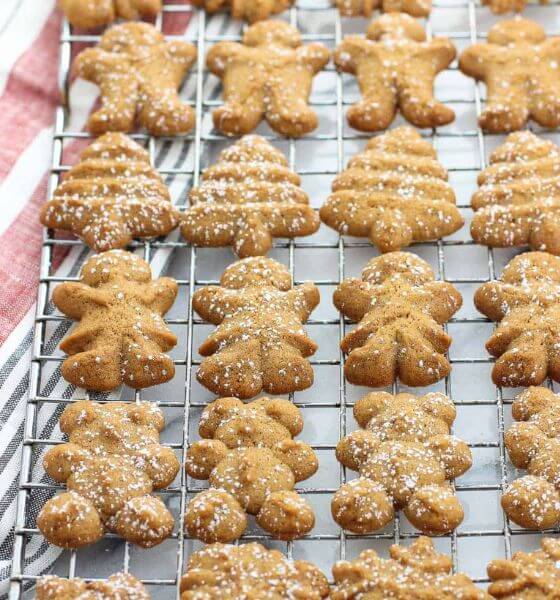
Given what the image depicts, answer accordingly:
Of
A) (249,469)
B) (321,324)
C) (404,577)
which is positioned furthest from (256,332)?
(404,577)

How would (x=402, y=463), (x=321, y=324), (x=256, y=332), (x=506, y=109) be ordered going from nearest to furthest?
1. (x=402, y=463)
2. (x=256, y=332)
3. (x=321, y=324)
4. (x=506, y=109)

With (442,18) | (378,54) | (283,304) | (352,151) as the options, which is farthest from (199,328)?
(442,18)

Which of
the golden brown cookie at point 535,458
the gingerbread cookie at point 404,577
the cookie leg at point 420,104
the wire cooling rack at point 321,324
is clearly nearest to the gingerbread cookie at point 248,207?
the wire cooling rack at point 321,324

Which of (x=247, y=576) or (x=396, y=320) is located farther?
(x=396, y=320)

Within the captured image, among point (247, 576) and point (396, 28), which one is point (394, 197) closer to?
point (396, 28)

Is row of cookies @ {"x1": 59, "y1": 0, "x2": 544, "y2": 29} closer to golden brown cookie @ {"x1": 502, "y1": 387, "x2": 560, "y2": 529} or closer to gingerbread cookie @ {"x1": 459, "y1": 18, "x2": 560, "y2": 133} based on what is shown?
gingerbread cookie @ {"x1": 459, "y1": 18, "x2": 560, "y2": 133}

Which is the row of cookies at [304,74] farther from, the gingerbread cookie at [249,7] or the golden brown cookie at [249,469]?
the golden brown cookie at [249,469]

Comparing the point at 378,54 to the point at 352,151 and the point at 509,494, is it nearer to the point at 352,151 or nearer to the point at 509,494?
the point at 352,151
